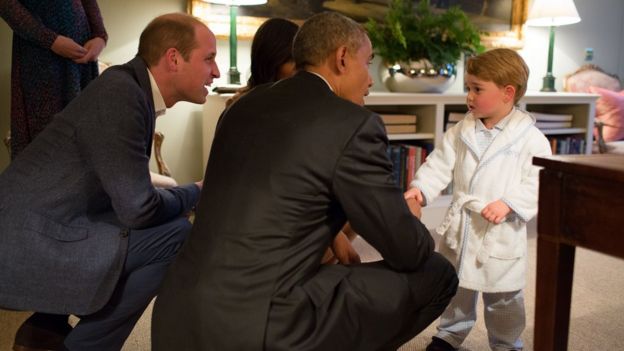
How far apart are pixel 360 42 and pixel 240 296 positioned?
1.98 feet

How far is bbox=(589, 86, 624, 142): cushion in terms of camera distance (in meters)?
4.12

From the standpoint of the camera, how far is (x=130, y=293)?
151cm

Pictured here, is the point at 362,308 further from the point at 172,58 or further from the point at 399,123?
the point at 399,123

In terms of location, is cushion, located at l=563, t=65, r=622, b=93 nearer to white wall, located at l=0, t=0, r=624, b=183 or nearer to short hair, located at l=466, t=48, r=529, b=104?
white wall, located at l=0, t=0, r=624, b=183

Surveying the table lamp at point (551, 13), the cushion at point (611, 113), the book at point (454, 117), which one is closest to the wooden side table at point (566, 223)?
the book at point (454, 117)

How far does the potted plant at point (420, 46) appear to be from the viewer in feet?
10.9

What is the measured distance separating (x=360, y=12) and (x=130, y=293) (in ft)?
8.50

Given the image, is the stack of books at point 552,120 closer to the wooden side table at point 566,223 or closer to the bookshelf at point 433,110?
the bookshelf at point 433,110

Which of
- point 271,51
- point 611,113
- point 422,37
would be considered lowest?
point 611,113

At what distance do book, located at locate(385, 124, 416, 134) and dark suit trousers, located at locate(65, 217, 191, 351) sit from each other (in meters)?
1.97

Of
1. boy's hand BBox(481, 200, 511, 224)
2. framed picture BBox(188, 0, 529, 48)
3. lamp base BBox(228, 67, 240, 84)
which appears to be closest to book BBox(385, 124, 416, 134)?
framed picture BBox(188, 0, 529, 48)

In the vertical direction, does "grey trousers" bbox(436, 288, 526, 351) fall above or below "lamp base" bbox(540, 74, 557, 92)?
below

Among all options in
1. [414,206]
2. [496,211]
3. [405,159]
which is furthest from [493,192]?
[405,159]

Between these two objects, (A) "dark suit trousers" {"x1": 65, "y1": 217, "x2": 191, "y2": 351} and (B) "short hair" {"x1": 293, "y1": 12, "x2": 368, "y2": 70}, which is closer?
(B) "short hair" {"x1": 293, "y1": 12, "x2": 368, "y2": 70}
